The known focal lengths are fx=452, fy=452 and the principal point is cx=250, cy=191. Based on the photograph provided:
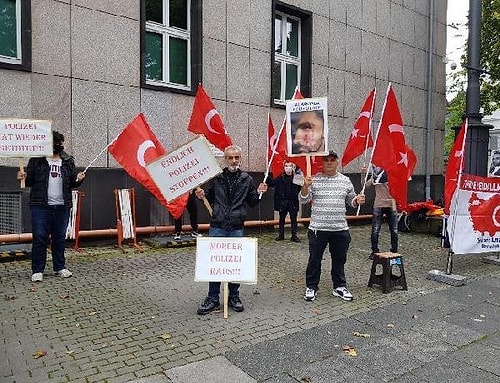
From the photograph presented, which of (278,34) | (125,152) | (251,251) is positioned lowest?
(251,251)

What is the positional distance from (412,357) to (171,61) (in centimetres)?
798

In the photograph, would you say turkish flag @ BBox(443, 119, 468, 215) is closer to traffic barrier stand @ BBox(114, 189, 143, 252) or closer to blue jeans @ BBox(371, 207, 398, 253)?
blue jeans @ BBox(371, 207, 398, 253)

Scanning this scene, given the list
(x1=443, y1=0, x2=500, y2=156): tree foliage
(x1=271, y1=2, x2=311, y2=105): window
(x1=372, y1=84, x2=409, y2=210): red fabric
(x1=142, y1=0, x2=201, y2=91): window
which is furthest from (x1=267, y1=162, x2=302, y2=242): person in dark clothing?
(x1=443, y1=0, x2=500, y2=156): tree foliage

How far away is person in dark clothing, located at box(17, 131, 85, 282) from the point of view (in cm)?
621

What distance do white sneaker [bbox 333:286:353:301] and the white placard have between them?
2.22 meters

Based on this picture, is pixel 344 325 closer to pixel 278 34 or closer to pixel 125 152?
pixel 125 152

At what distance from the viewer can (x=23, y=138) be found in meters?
5.97

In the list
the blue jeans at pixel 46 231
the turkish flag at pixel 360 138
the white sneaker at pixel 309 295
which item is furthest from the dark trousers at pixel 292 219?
the blue jeans at pixel 46 231

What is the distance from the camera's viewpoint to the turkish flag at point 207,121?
777 cm

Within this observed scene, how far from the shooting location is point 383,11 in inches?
556

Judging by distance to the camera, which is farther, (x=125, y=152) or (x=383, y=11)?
(x=383, y=11)

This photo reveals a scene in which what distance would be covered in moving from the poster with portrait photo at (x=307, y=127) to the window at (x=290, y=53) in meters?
6.16

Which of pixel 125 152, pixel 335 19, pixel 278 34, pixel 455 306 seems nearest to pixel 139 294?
pixel 125 152

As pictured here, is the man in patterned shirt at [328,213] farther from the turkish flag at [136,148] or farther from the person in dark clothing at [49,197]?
the person in dark clothing at [49,197]
